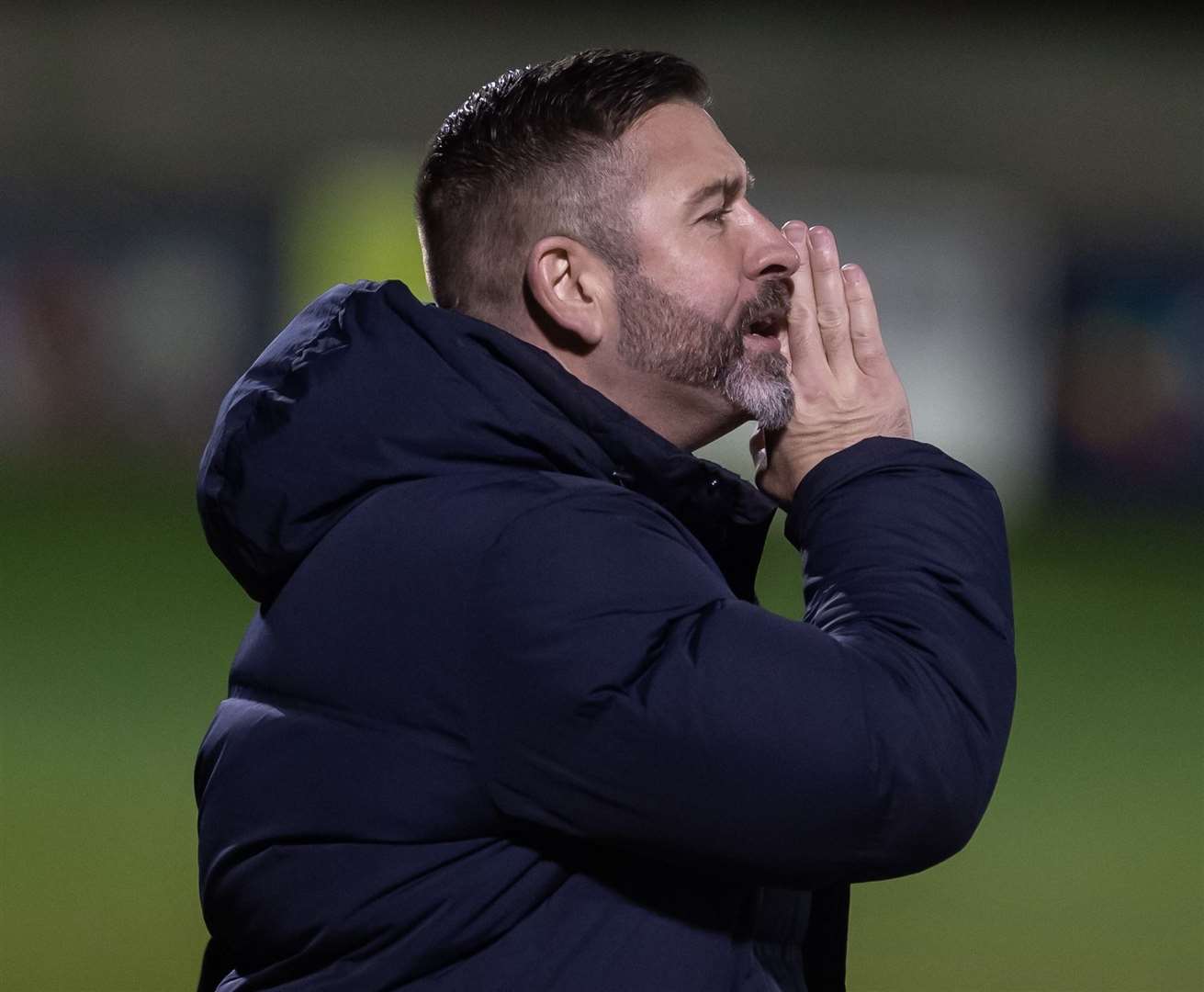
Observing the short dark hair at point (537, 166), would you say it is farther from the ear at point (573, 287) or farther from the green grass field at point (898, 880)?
the green grass field at point (898, 880)

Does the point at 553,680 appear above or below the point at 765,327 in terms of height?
below

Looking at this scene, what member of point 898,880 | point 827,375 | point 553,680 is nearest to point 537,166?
point 827,375

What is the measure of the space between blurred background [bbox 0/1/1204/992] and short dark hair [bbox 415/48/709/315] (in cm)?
251

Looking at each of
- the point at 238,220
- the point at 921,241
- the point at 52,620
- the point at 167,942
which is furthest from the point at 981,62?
the point at 167,942

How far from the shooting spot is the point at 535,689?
1217 millimetres

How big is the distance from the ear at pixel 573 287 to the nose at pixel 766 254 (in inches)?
5.5

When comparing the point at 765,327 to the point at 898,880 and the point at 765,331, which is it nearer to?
the point at 765,331

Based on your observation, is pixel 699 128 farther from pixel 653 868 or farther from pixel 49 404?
pixel 49 404

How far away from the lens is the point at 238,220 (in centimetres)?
1352

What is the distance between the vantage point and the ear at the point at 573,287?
158 cm

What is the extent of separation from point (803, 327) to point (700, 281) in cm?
12

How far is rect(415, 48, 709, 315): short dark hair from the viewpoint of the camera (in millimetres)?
1594

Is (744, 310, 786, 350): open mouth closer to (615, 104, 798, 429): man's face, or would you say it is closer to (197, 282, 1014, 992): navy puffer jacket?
(615, 104, 798, 429): man's face

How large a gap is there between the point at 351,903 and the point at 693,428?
0.63m
